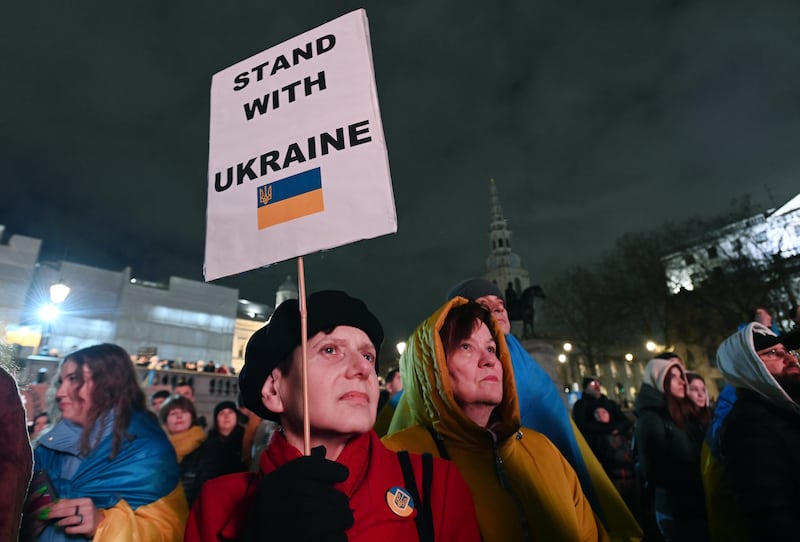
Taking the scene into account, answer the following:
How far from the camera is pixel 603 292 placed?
1241 inches

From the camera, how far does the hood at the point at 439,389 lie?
2.30m

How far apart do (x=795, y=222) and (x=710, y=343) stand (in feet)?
64.8

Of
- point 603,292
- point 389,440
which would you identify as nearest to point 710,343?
point 603,292

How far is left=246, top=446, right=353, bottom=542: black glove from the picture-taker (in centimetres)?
118

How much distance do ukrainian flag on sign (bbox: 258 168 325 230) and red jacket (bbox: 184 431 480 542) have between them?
3.06 ft

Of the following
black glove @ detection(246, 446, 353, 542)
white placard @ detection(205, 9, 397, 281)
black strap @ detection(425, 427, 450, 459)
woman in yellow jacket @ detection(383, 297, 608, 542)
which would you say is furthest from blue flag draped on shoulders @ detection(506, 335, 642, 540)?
black glove @ detection(246, 446, 353, 542)

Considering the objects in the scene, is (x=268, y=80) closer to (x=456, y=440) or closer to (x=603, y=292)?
(x=456, y=440)

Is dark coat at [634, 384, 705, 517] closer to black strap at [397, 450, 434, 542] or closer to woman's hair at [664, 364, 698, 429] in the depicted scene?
woman's hair at [664, 364, 698, 429]

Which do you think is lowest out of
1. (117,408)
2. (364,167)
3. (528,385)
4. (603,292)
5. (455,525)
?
(455,525)

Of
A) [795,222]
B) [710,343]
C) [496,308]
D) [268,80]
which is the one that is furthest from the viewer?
[795,222]

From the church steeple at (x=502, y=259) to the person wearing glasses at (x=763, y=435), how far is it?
259ft

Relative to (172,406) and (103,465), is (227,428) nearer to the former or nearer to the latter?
(172,406)

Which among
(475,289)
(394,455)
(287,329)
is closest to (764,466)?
(394,455)

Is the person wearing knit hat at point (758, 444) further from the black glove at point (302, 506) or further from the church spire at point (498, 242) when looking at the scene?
the church spire at point (498, 242)
